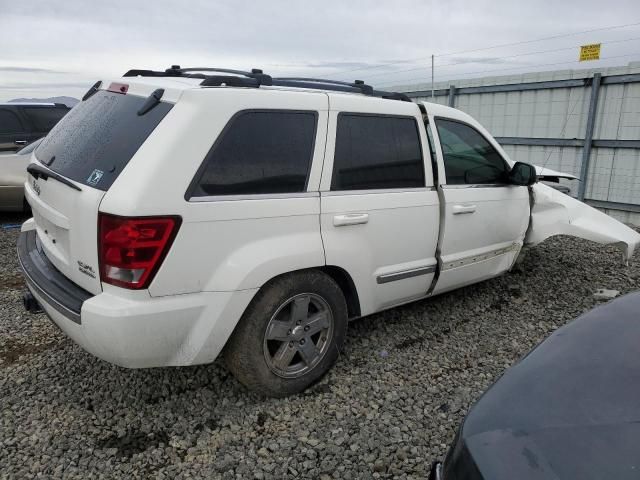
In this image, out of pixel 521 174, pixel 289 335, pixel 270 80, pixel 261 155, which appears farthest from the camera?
pixel 521 174

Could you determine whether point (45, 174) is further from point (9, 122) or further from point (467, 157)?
point (9, 122)

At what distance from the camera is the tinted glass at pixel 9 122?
29.9ft

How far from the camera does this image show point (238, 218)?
2.51 metres

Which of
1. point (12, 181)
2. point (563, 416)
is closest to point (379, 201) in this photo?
point (563, 416)

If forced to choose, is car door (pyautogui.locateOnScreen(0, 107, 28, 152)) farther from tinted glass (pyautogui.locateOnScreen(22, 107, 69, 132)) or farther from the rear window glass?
the rear window glass

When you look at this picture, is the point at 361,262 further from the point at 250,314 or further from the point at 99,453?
the point at 99,453

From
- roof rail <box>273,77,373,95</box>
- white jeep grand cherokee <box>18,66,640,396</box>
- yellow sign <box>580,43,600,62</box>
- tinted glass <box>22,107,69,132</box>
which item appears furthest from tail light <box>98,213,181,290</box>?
yellow sign <box>580,43,600,62</box>

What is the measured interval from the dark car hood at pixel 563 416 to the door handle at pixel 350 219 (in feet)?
4.27

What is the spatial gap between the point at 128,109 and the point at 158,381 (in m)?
1.65

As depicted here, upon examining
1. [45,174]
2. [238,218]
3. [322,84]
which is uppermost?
[322,84]

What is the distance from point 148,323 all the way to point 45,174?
1102 millimetres

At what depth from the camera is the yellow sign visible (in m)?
10.0

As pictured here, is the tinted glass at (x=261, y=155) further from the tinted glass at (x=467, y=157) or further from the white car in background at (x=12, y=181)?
the white car in background at (x=12, y=181)

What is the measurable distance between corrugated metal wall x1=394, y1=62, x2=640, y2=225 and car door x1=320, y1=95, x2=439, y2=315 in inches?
305
